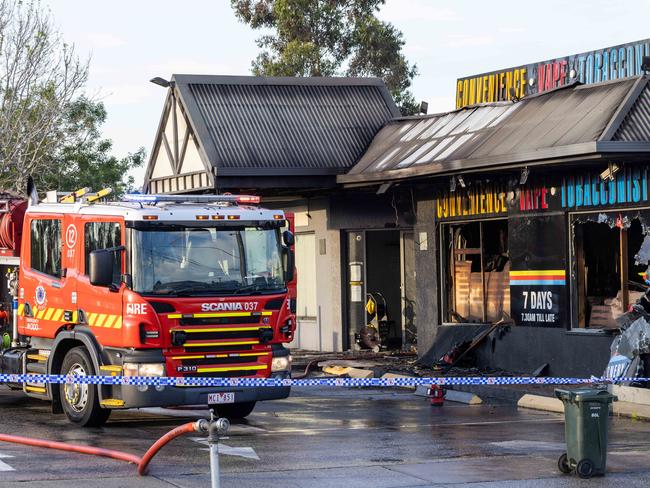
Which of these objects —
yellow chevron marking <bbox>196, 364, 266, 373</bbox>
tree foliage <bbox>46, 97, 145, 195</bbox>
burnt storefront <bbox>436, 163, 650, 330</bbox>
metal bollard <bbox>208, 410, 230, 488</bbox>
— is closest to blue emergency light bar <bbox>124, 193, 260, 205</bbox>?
yellow chevron marking <bbox>196, 364, 266, 373</bbox>

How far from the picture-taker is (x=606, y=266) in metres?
19.3

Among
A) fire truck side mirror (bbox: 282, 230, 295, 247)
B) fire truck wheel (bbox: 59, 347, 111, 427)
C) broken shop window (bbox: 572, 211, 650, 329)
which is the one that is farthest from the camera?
broken shop window (bbox: 572, 211, 650, 329)

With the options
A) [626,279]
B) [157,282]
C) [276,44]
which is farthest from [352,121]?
[276,44]

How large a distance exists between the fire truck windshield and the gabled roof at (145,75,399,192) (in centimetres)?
915

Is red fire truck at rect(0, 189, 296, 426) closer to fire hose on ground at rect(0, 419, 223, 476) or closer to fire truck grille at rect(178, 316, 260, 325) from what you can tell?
fire truck grille at rect(178, 316, 260, 325)

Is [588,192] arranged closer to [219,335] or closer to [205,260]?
[205,260]

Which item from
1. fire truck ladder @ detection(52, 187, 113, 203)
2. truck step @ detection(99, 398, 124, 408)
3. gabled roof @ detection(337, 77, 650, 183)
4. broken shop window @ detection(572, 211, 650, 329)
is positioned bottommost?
truck step @ detection(99, 398, 124, 408)

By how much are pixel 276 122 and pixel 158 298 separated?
12.1 meters

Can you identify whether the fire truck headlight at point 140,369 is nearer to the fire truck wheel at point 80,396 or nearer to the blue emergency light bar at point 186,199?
the fire truck wheel at point 80,396

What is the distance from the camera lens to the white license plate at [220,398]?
14086mm

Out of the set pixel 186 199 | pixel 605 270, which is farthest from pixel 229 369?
pixel 605 270

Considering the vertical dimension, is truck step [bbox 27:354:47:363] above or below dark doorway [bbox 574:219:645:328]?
below

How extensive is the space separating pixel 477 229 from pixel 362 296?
488 centimetres

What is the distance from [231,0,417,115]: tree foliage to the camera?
166 ft
